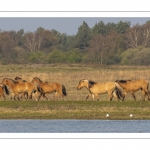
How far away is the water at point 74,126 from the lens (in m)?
20.0

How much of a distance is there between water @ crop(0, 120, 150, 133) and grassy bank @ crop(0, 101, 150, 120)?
666 mm

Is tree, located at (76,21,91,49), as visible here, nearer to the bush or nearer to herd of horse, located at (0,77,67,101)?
the bush

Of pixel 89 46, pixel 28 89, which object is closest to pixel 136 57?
pixel 89 46

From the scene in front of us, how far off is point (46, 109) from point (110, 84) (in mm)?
4312

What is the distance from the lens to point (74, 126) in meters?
21.0

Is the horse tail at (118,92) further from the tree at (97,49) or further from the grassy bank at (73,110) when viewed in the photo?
the tree at (97,49)

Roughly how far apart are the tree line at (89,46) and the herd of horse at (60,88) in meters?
27.6

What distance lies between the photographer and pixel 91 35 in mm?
74500

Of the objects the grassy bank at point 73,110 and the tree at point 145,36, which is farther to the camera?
the tree at point 145,36

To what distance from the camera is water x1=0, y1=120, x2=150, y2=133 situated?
2000 centimetres

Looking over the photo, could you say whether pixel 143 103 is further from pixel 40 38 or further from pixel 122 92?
pixel 40 38

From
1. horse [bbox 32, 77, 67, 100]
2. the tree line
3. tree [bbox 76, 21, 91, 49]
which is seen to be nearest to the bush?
the tree line

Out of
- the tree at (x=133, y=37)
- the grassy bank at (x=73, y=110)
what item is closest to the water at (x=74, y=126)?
the grassy bank at (x=73, y=110)
